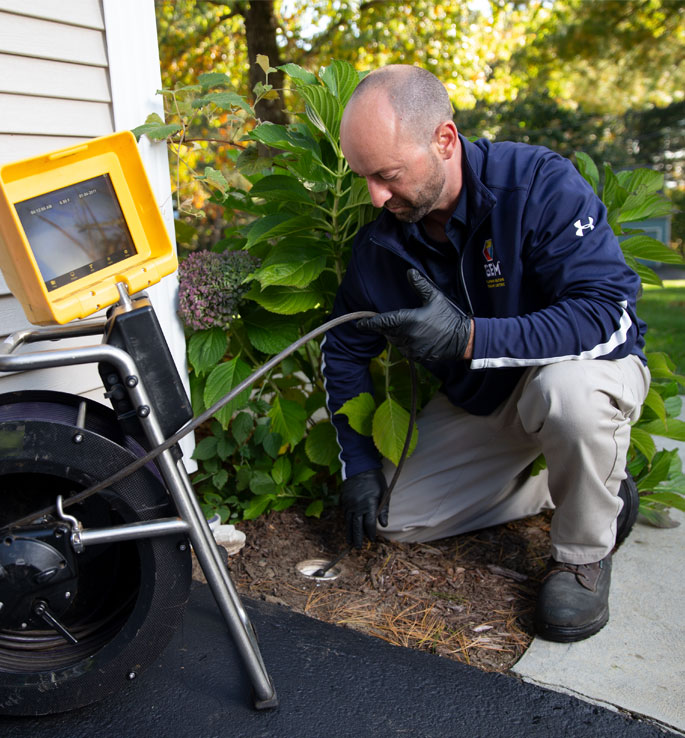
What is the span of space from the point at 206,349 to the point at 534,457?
3.75 ft

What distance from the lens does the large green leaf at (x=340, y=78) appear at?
6.64 ft

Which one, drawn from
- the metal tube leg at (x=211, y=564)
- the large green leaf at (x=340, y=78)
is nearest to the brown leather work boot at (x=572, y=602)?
the metal tube leg at (x=211, y=564)

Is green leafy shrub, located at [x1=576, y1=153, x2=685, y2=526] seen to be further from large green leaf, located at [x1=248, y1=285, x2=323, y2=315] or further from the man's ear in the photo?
large green leaf, located at [x1=248, y1=285, x2=323, y2=315]

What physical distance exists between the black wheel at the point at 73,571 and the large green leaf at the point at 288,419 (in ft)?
2.58

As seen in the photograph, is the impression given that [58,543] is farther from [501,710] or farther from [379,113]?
[379,113]

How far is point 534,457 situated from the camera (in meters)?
2.23

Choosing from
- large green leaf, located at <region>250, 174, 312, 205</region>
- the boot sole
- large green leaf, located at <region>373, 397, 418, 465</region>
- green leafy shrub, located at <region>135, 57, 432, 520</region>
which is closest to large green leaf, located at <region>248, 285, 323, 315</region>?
green leafy shrub, located at <region>135, 57, 432, 520</region>

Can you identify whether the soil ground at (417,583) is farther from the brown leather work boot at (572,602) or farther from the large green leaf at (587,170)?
the large green leaf at (587,170)

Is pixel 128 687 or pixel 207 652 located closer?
pixel 128 687

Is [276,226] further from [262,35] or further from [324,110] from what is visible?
[262,35]

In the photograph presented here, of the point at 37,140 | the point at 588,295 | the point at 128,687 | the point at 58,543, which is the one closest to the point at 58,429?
the point at 58,543

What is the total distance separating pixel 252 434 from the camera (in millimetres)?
2430

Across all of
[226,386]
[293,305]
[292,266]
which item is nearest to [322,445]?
[226,386]

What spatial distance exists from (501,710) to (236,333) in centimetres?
140
